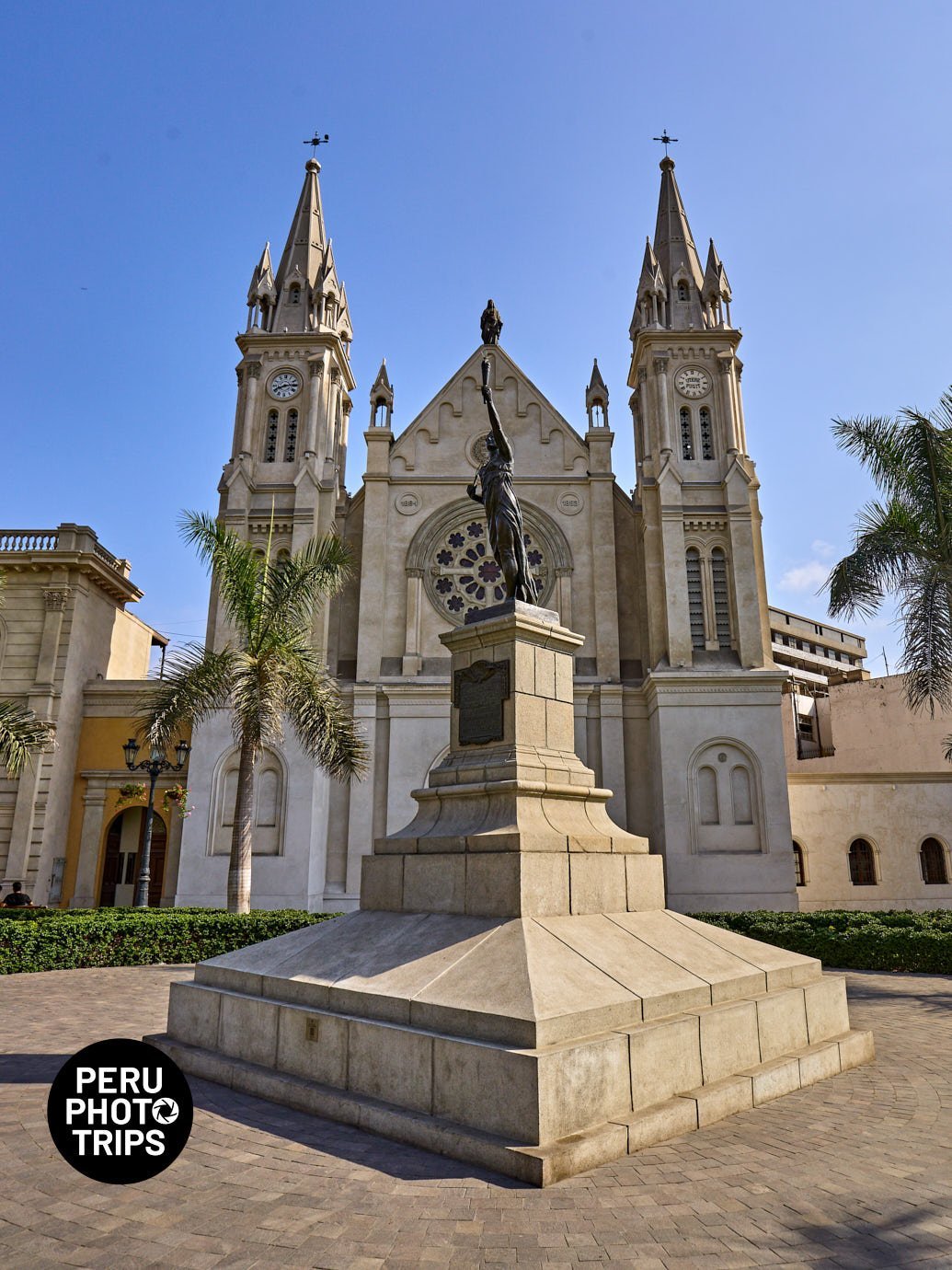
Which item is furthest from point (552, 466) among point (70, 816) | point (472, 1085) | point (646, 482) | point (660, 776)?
point (472, 1085)

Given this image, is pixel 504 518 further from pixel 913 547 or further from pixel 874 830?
pixel 874 830

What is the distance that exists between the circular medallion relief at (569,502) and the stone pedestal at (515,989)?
1625cm

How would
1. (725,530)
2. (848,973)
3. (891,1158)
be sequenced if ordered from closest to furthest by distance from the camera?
1. (891,1158)
2. (848,973)
3. (725,530)

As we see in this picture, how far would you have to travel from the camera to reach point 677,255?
28047mm

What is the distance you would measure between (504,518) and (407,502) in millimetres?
15697

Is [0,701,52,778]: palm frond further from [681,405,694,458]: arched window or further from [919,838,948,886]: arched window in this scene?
[919,838,948,886]: arched window

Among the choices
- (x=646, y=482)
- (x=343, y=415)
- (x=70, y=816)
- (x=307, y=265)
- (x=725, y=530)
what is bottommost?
(x=70, y=816)

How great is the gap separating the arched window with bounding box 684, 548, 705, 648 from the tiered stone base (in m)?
16.0

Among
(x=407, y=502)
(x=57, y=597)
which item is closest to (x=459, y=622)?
(x=407, y=502)

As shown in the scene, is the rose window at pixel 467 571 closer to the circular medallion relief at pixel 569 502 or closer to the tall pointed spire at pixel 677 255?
the circular medallion relief at pixel 569 502

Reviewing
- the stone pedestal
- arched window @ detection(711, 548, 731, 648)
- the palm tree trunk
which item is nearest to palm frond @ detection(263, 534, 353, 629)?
the palm tree trunk

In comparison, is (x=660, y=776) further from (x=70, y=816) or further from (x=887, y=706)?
(x=70, y=816)

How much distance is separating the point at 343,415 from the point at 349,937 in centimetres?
2429

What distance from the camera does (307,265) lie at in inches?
1128
